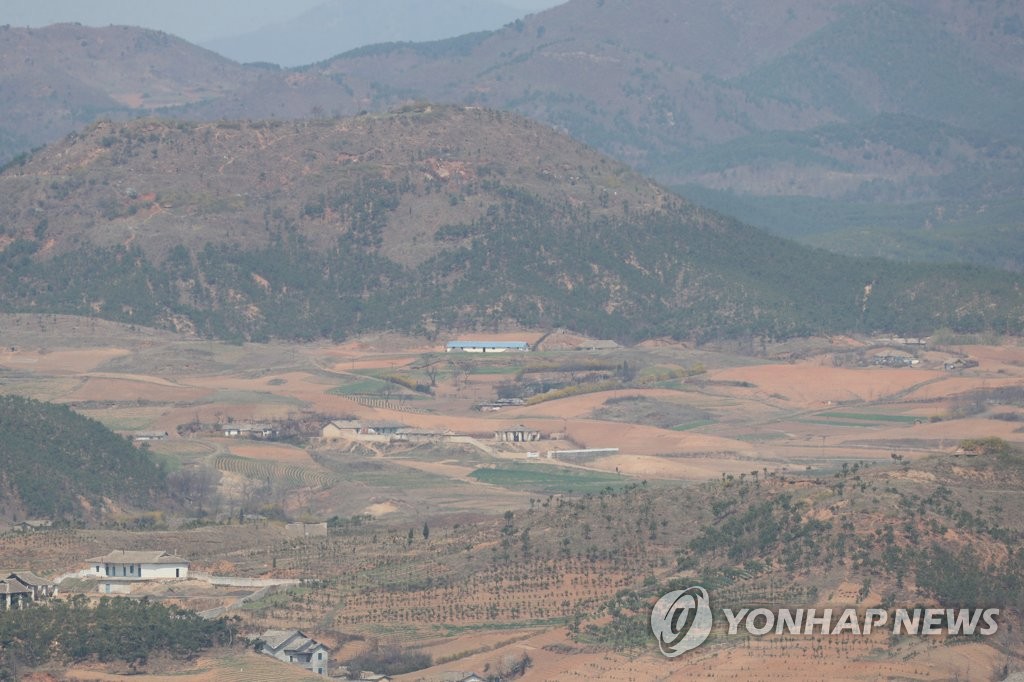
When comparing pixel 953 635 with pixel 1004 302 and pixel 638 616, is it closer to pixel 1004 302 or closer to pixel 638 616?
pixel 638 616

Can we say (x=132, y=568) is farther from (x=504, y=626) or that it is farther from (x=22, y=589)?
(x=504, y=626)

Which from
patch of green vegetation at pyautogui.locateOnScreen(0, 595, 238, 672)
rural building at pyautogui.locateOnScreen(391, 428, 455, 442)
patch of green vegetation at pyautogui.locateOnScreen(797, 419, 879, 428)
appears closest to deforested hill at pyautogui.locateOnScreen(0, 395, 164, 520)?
rural building at pyautogui.locateOnScreen(391, 428, 455, 442)

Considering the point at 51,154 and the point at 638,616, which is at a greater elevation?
the point at 51,154

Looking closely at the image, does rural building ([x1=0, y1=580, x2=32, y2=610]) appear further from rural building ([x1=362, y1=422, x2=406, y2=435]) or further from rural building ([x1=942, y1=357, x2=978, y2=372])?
rural building ([x1=942, y1=357, x2=978, y2=372])

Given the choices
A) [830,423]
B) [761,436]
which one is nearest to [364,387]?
[761,436]

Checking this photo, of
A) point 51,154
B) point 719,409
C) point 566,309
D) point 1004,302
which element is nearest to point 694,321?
point 566,309
